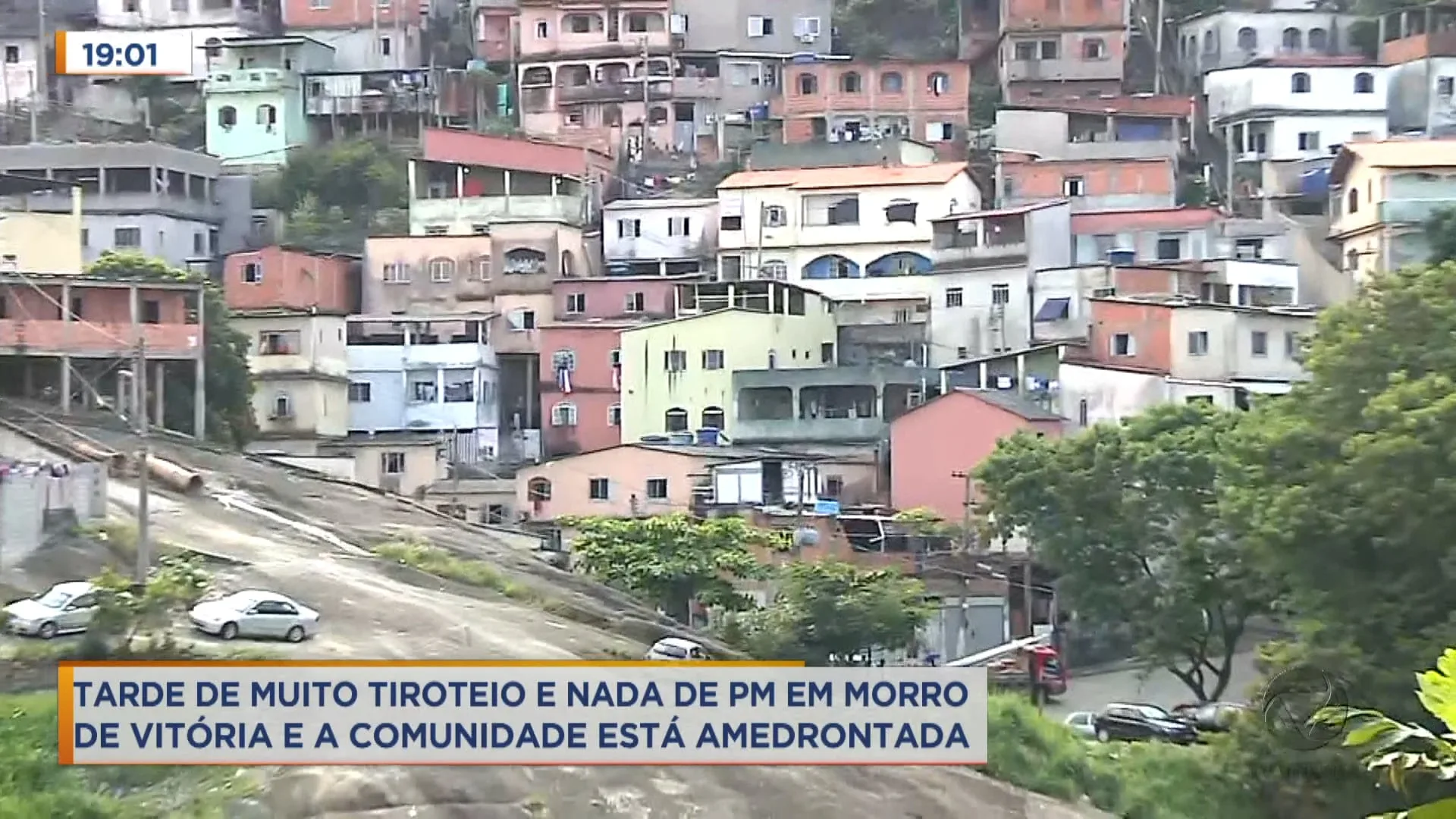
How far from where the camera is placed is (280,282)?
32.7 metres

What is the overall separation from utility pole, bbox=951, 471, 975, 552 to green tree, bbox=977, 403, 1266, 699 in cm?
130

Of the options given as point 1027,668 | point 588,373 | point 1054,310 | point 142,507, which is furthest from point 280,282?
point 142,507

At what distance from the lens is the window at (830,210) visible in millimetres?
34594

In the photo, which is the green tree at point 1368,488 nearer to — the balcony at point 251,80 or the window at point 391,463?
the window at point 391,463

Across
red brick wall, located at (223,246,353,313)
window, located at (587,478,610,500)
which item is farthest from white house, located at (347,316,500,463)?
window, located at (587,478,610,500)

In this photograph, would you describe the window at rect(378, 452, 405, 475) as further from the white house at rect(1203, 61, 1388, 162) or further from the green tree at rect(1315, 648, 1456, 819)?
the green tree at rect(1315, 648, 1456, 819)

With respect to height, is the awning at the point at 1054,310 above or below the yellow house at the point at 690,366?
above

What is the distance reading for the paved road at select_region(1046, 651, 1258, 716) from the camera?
23.4 metres

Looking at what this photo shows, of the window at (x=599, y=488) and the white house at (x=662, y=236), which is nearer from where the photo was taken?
the window at (x=599, y=488)

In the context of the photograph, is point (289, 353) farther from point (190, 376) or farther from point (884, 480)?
point (884, 480)

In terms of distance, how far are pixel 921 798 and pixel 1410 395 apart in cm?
502

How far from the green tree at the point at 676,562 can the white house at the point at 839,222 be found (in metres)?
11.8

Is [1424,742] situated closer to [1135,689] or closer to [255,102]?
[1135,689]

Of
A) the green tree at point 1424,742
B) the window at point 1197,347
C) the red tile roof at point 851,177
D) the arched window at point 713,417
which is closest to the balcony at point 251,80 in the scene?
the red tile roof at point 851,177
